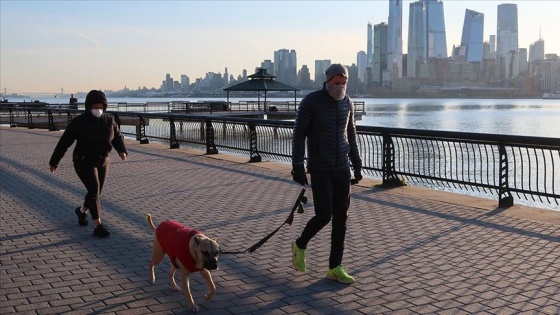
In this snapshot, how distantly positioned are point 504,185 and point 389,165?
239 centimetres

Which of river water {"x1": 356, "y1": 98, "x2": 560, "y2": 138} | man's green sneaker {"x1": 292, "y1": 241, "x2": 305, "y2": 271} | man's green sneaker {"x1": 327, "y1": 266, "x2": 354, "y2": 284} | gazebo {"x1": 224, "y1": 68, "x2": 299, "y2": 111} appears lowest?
river water {"x1": 356, "y1": 98, "x2": 560, "y2": 138}

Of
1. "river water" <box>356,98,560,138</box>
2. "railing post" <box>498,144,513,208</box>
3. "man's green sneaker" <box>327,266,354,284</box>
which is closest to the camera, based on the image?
"man's green sneaker" <box>327,266,354,284</box>

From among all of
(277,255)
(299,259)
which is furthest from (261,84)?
(299,259)

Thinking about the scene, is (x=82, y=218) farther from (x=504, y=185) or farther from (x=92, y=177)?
(x=504, y=185)

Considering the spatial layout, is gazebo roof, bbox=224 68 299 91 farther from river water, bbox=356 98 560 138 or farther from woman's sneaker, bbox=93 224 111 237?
woman's sneaker, bbox=93 224 111 237

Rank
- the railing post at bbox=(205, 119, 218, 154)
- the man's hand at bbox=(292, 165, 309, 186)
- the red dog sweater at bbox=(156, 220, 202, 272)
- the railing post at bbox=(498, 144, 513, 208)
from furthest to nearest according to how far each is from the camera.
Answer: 1. the railing post at bbox=(205, 119, 218, 154)
2. the railing post at bbox=(498, 144, 513, 208)
3. the man's hand at bbox=(292, 165, 309, 186)
4. the red dog sweater at bbox=(156, 220, 202, 272)

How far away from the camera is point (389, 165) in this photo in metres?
11.7

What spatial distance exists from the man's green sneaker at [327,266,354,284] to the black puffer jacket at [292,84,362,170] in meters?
0.92

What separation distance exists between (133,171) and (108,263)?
7.94 m

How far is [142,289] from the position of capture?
572 centimetres

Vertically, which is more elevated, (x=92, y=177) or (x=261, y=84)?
(x=261, y=84)

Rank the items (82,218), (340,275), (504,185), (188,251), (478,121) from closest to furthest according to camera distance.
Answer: (188,251), (340,275), (82,218), (504,185), (478,121)

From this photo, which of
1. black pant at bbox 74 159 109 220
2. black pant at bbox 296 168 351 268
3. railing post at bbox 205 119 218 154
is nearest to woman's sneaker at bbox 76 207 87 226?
black pant at bbox 74 159 109 220

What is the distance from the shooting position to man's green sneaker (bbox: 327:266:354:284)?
578cm
